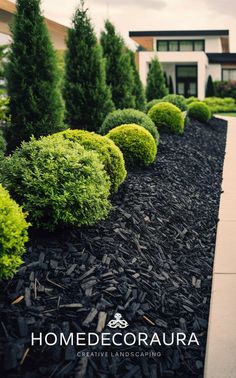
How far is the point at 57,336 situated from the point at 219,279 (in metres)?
1.95

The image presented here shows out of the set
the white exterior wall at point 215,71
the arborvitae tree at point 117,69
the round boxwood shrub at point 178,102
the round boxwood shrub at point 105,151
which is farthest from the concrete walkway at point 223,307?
the white exterior wall at point 215,71

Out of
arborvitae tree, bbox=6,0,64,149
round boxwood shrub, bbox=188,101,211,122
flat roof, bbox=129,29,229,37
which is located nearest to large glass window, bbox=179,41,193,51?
flat roof, bbox=129,29,229,37

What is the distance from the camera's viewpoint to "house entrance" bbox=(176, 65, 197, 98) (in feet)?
143

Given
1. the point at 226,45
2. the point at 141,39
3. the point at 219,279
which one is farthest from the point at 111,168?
the point at 226,45

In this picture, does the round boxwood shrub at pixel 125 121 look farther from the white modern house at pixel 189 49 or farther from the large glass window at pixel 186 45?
the large glass window at pixel 186 45

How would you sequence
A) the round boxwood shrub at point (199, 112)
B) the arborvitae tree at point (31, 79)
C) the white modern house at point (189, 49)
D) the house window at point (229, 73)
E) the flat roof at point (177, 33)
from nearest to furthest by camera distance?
the arborvitae tree at point (31, 79), the round boxwood shrub at point (199, 112), the flat roof at point (177, 33), the white modern house at point (189, 49), the house window at point (229, 73)

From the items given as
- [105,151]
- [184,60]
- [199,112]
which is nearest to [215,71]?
[184,60]

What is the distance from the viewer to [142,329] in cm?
355

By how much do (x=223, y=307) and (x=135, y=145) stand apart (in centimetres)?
450

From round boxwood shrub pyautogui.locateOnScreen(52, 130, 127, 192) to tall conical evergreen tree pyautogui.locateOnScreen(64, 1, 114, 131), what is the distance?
5469 millimetres

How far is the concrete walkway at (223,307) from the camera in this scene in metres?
3.24

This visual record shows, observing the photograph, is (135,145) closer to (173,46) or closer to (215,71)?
(173,46)

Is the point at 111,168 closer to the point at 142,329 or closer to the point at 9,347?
the point at 142,329

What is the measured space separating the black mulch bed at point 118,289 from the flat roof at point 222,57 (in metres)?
40.2
